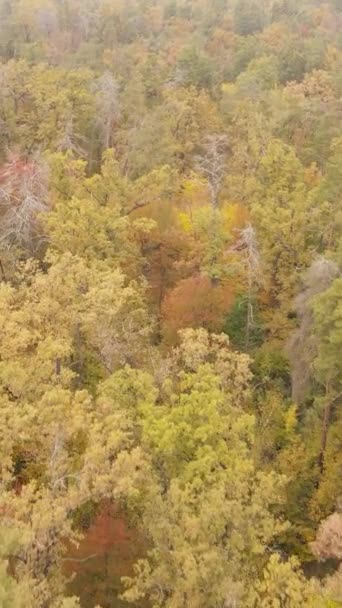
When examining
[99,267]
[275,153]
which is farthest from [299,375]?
[275,153]

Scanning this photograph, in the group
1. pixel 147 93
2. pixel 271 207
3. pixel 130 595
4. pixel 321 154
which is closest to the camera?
pixel 130 595

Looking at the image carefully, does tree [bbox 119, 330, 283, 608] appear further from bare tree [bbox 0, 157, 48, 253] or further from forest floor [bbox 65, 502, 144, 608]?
bare tree [bbox 0, 157, 48, 253]

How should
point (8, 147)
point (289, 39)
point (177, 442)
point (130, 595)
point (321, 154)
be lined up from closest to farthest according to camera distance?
point (130, 595) → point (177, 442) → point (321, 154) → point (8, 147) → point (289, 39)

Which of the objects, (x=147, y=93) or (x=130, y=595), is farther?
(x=147, y=93)

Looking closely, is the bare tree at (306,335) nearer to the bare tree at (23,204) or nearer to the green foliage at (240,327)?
the green foliage at (240,327)

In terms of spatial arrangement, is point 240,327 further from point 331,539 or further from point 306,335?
point 331,539

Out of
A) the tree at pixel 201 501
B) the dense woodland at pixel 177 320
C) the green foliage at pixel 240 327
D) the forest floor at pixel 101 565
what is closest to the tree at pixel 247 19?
the dense woodland at pixel 177 320

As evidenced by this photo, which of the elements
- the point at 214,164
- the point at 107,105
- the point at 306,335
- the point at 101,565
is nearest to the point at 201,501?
the point at 101,565

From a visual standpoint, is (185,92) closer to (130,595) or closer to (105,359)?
(105,359)
